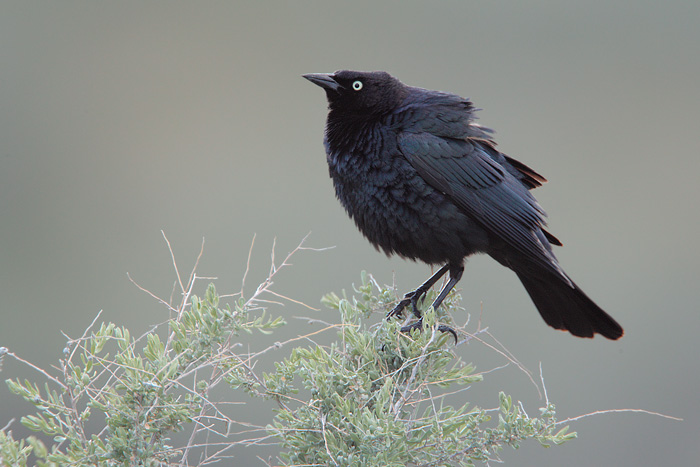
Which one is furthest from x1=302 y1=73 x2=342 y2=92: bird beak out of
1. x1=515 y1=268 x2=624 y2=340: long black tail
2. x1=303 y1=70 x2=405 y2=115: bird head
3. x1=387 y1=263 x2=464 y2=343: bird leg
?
x1=515 y1=268 x2=624 y2=340: long black tail

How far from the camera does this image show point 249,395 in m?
2.21

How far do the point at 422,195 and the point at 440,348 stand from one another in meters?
1.16

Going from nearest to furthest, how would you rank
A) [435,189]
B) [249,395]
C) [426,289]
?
[249,395] < [435,189] < [426,289]

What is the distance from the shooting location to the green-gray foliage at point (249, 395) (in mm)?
1840

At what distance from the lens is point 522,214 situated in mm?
3738

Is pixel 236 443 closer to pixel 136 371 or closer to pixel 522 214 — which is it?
pixel 136 371

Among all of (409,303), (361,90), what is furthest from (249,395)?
(361,90)

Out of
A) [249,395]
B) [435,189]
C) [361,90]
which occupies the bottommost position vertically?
[249,395]

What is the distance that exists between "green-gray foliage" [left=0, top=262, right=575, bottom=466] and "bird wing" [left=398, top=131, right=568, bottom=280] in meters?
1.31

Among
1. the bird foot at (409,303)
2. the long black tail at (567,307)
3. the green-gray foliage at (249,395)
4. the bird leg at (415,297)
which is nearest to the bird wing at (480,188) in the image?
the long black tail at (567,307)

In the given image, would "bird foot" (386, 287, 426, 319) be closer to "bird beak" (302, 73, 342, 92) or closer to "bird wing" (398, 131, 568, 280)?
"bird wing" (398, 131, 568, 280)

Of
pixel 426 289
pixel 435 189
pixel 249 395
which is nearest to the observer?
pixel 249 395

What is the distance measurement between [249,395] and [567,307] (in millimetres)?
2429

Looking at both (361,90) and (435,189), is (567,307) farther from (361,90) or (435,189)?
(361,90)
